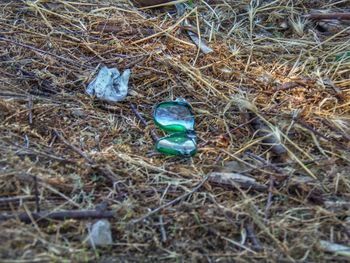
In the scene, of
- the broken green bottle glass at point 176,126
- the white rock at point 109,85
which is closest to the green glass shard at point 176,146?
the broken green bottle glass at point 176,126

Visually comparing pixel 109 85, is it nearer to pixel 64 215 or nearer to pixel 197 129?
pixel 197 129

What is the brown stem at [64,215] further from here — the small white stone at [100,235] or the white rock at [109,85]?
the white rock at [109,85]

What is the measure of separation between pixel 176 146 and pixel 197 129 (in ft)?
0.63

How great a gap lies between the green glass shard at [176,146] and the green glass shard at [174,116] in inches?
3.3

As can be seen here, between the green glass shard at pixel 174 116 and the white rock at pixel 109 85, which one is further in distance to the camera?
the white rock at pixel 109 85

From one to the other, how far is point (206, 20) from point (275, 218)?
142cm

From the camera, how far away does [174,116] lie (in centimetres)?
237

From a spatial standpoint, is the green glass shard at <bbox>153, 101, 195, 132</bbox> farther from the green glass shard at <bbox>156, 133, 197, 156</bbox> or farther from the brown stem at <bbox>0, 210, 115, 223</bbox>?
the brown stem at <bbox>0, 210, 115, 223</bbox>

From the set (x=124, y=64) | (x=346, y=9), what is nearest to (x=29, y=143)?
(x=124, y=64)

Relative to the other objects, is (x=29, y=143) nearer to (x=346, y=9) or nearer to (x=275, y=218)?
(x=275, y=218)

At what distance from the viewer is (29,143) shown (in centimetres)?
212

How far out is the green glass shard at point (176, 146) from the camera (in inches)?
85.5

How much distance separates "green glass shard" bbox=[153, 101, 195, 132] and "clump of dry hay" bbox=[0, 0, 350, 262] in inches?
1.8

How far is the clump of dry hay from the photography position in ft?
5.89
